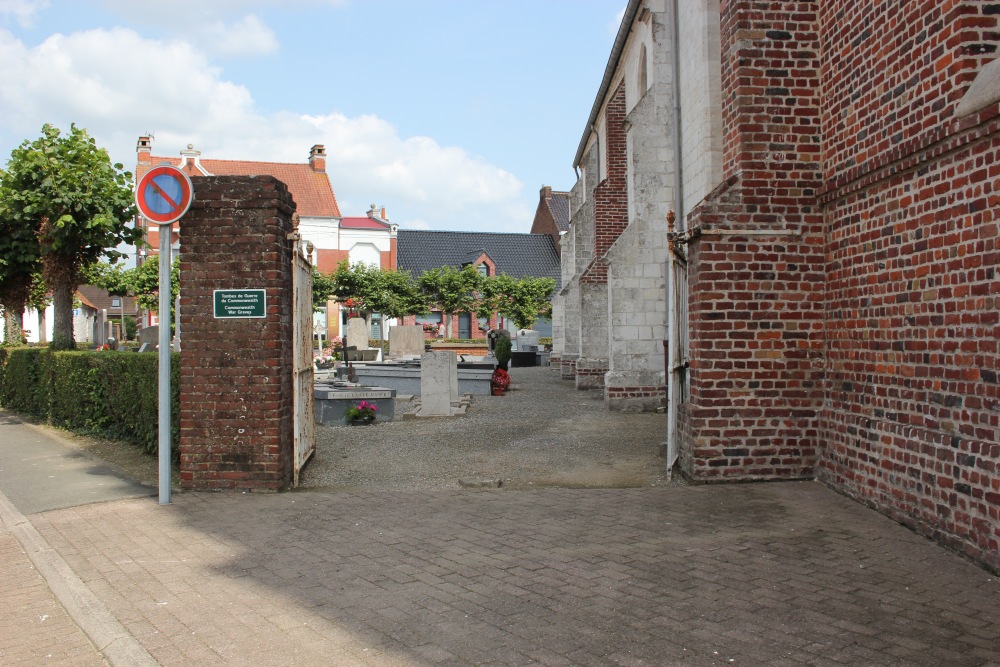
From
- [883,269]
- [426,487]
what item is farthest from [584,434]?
[883,269]

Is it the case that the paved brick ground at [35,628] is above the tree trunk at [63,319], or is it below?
below

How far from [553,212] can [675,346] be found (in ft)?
183

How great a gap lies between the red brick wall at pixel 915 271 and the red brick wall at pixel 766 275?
213 millimetres

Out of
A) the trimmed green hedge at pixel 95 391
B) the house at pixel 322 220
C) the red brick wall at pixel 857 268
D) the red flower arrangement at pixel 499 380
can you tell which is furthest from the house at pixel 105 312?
the red brick wall at pixel 857 268

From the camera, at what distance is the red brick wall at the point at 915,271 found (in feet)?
16.2

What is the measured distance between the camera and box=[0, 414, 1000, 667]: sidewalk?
3.76 meters

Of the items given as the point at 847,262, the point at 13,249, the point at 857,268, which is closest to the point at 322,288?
the point at 13,249

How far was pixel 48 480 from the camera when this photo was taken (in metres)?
8.36

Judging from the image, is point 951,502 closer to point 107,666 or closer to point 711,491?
point 711,491

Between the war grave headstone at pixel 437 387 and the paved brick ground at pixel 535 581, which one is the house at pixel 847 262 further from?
the war grave headstone at pixel 437 387

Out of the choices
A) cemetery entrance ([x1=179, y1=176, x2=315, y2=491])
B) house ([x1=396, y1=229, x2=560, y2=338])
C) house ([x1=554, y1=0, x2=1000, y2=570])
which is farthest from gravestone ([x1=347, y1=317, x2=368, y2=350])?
house ([x1=396, y1=229, x2=560, y2=338])

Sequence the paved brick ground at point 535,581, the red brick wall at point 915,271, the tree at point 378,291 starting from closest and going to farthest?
the paved brick ground at point 535,581
the red brick wall at point 915,271
the tree at point 378,291

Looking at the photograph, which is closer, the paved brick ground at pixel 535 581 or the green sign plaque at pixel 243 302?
the paved brick ground at pixel 535 581

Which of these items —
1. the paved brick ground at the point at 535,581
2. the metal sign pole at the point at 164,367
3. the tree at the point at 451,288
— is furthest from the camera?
the tree at the point at 451,288
